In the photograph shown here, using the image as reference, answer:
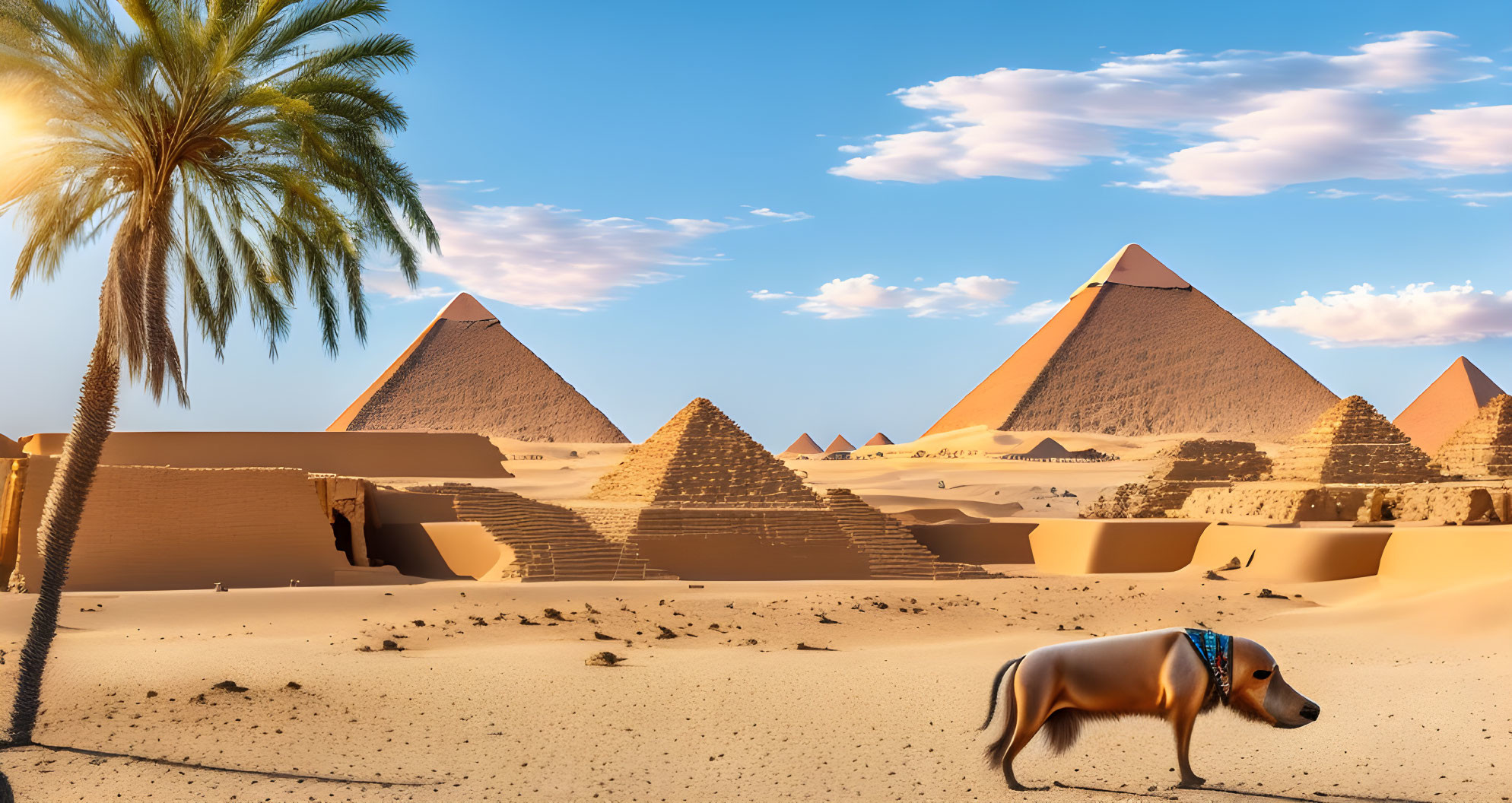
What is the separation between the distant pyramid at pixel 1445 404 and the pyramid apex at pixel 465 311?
6533cm

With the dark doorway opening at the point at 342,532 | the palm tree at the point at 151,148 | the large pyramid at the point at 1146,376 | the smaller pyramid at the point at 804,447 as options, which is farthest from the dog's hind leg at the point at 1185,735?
the smaller pyramid at the point at 804,447

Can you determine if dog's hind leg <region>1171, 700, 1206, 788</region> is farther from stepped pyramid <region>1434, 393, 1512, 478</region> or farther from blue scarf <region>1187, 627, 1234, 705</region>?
stepped pyramid <region>1434, 393, 1512, 478</region>

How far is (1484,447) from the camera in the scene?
31.0m

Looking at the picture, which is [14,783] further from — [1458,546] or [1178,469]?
[1178,469]

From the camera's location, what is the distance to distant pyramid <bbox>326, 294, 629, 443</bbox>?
90375 mm

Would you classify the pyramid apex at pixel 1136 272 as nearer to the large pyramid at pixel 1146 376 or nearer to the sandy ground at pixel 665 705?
the large pyramid at pixel 1146 376

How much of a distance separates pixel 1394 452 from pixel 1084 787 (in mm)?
26320

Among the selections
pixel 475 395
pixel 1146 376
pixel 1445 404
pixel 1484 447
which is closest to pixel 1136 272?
pixel 1146 376

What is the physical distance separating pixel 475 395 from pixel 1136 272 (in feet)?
176

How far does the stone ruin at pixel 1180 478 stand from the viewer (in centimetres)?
2905

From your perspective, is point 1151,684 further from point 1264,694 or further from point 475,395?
point 475,395

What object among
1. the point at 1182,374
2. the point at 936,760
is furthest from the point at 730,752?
the point at 1182,374

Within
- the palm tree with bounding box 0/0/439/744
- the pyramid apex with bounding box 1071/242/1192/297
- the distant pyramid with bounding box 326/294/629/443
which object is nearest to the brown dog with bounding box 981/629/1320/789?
the palm tree with bounding box 0/0/439/744

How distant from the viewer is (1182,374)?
3809 inches
